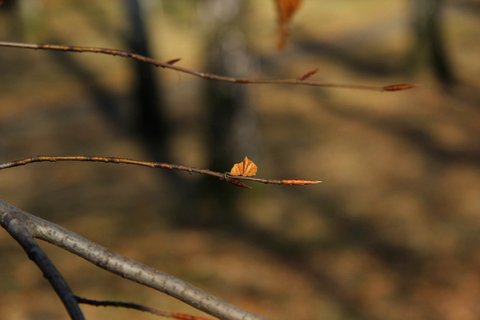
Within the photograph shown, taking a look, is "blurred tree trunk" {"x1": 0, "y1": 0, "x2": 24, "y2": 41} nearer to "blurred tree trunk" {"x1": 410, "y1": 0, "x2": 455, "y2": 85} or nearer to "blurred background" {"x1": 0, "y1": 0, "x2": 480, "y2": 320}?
"blurred background" {"x1": 0, "y1": 0, "x2": 480, "y2": 320}

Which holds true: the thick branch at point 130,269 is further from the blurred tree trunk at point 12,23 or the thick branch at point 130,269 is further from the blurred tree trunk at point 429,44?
the blurred tree trunk at point 12,23

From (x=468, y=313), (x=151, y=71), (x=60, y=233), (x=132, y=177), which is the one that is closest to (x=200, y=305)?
(x=60, y=233)

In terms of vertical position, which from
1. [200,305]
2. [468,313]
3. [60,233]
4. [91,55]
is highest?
[60,233]

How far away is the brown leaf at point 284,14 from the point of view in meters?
2.55

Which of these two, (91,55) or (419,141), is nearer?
(419,141)

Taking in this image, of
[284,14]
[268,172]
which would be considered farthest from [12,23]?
[284,14]

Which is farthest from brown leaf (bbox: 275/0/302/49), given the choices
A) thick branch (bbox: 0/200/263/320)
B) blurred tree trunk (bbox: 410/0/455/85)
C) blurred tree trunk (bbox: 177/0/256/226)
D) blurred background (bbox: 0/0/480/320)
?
blurred tree trunk (bbox: 410/0/455/85)

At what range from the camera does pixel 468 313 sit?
942 cm

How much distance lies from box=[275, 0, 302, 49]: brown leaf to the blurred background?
4.22 m

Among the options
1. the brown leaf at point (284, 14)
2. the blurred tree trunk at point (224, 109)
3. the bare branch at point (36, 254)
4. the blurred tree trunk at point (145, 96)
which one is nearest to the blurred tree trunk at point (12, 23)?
the blurred tree trunk at point (145, 96)

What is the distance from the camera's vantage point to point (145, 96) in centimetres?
1764

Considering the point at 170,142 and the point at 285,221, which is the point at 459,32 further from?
the point at 285,221

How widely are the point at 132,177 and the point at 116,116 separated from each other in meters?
4.44

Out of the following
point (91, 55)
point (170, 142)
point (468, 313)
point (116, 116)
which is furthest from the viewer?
point (91, 55)
